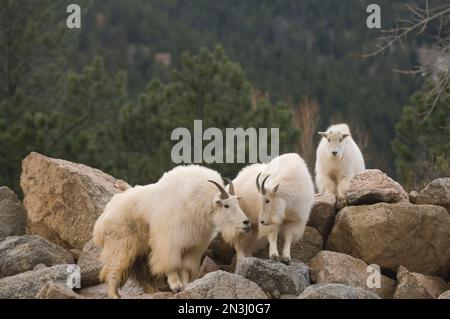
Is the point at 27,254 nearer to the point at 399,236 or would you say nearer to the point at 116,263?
the point at 116,263

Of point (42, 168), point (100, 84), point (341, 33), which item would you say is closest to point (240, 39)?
point (341, 33)

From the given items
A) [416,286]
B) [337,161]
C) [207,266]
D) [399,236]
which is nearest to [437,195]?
[399,236]

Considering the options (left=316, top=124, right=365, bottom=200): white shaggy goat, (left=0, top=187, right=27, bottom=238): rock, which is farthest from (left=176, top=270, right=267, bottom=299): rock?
(left=0, top=187, right=27, bottom=238): rock

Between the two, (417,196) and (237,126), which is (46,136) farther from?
(417,196)

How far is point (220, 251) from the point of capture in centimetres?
1375

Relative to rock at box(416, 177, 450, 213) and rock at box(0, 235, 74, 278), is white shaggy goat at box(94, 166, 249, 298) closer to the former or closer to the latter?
rock at box(0, 235, 74, 278)

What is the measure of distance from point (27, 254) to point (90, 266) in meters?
0.94

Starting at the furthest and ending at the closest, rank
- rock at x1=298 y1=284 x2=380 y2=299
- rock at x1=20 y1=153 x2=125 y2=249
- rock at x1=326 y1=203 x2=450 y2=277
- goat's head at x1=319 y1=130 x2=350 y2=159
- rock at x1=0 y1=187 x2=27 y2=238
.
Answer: rock at x1=0 y1=187 x2=27 y2=238 < goat's head at x1=319 y1=130 x2=350 y2=159 < rock at x1=20 y1=153 x2=125 y2=249 < rock at x1=326 y1=203 x2=450 y2=277 < rock at x1=298 y1=284 x2=380 y2=299

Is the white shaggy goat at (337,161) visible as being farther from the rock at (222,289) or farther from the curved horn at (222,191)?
the rock at (222,289)

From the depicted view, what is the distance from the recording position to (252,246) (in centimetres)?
1293

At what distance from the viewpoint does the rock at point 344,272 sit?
500 inches

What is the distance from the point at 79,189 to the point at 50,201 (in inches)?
23.2

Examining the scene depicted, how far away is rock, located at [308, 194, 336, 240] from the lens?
13.8m

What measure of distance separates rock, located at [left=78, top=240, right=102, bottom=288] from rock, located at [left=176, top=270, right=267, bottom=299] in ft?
7.92
